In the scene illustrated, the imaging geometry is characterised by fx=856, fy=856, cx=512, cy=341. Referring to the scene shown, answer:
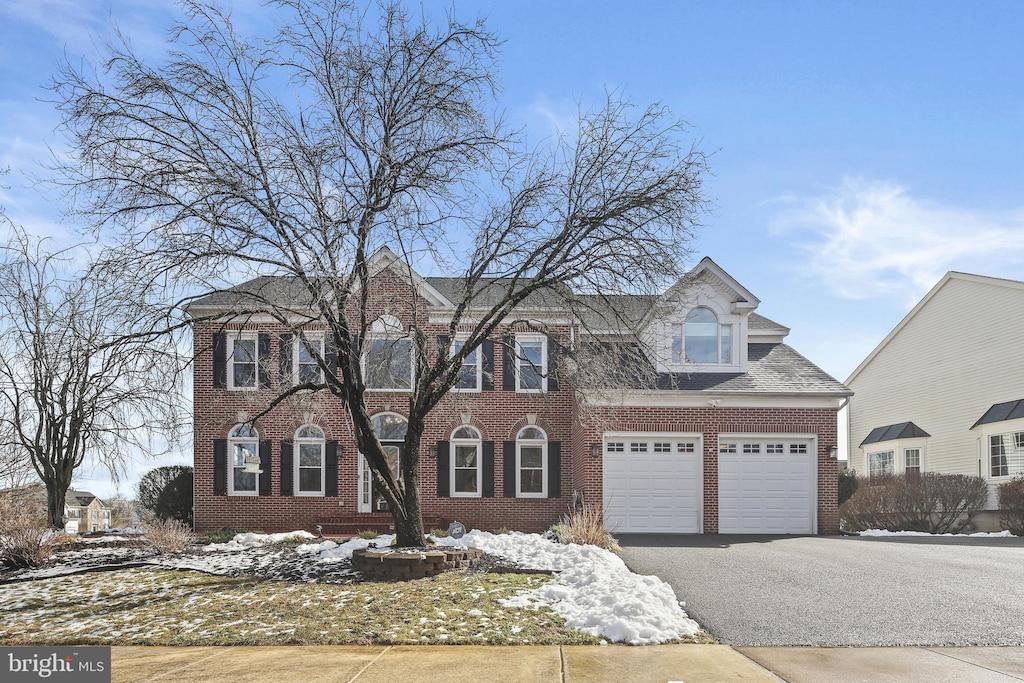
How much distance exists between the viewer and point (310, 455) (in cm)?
2216

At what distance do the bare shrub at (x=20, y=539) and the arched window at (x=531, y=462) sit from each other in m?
10.8

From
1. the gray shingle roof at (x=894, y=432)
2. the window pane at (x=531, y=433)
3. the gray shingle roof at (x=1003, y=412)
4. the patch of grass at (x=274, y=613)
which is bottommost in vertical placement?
the patch of grass at (x=274, y=613)

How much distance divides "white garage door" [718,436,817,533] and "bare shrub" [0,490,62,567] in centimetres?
1375

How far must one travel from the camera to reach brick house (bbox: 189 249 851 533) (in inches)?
774

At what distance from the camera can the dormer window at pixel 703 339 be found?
69.0 feet

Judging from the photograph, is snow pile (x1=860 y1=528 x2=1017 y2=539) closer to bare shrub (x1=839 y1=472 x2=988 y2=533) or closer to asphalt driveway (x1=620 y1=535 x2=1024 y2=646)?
bare shrub (x1=839 y1=472 x2=988 y2=533)

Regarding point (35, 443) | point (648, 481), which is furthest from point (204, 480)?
point (648, 481)

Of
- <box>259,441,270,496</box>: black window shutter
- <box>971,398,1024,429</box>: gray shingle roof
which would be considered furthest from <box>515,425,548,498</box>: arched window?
<box>971,398,1024,429</box>: gray shingle roof

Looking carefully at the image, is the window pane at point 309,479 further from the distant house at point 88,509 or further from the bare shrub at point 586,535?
the distant house at point 88,509

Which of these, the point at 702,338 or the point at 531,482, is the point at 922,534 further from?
the point at 531,482

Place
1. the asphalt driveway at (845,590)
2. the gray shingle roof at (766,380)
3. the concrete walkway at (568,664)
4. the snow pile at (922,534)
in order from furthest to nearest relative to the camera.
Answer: the snow pile at (922,534)
the gray shingle roof at (766,380)
the asphalt driveway at (845,590)
the concrete walkway at (568,664)

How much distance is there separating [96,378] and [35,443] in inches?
A: 348

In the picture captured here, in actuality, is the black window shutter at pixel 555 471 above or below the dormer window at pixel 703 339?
below

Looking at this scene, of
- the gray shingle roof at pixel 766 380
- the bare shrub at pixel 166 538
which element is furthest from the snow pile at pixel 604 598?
the gray shingle roof at pixel 766 380
